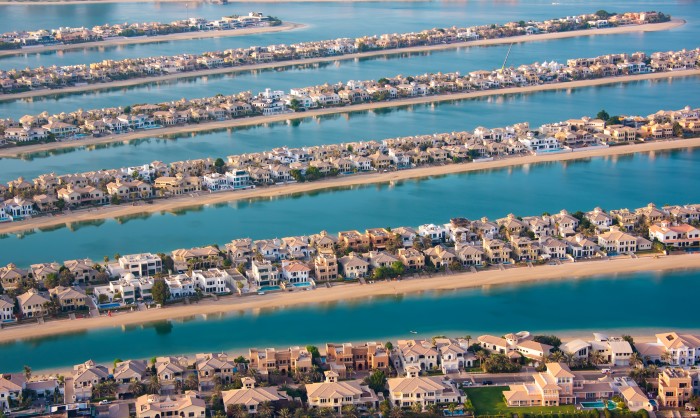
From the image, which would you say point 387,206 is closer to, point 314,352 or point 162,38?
point 314,352

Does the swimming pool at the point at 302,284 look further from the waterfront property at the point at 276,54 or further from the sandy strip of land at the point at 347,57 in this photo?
the sandy strip of land at the point at 347,57

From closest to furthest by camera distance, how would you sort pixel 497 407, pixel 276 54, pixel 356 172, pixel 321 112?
pixel 497 407 → pixel 356 172 → pixel 321 112 → pixel 276 54

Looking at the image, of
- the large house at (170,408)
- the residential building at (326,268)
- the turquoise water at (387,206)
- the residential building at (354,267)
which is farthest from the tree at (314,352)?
the turquoise water at (387,206)

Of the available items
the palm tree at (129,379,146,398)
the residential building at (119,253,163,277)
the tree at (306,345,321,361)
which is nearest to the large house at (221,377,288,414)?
the palm tree at (129,379,146,398)

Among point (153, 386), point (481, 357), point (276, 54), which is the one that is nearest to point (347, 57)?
point (276, 54)

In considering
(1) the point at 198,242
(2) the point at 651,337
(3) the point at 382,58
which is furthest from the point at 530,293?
(3) the point at 382,58

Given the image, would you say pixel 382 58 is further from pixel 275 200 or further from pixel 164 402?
pixel 164 402
